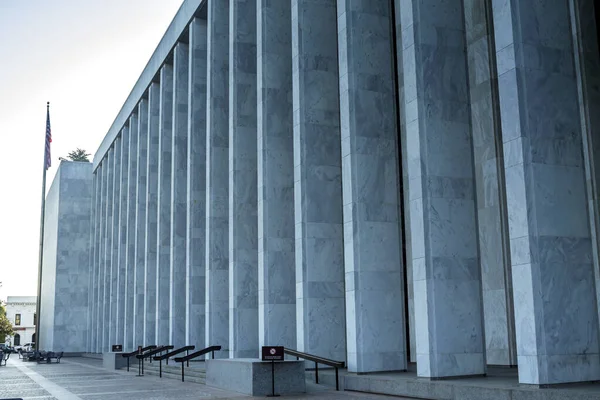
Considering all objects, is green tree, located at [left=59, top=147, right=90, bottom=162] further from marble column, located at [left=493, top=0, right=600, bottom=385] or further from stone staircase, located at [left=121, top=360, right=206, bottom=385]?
marble column, located at [left=493, top=0, right=600, bottom=385]

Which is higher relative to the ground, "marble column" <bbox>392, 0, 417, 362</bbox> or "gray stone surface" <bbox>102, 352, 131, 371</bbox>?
"marble column" <bbox>392, 0, 417, 362</bbox>

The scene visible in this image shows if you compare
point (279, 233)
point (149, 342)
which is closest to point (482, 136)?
point (279, 233)

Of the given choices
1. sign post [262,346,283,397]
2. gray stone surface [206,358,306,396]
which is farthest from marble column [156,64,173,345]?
sign post [262,346,283,397]

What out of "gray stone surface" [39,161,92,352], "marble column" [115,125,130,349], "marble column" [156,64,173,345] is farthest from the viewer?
"gray stone surface" [39,161,92,352]

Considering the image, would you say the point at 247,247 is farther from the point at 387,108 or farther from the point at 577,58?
the point at 577,58

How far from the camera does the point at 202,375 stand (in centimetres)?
2095

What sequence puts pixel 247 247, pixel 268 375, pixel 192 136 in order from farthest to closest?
pixel 192 136 < pixel 247 247 < pixel 268 375

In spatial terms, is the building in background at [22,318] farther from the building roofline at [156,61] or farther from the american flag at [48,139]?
the american flag at [48,139]

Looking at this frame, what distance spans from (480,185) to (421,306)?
634 centimetres

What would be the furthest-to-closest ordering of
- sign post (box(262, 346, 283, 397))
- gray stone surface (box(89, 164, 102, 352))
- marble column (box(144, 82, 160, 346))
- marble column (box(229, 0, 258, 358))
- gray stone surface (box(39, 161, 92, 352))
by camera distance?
gray stone surface (box(39, 161, 92, 352)) → gray stone surface (box(89, 164, 102, 352)) → marble column (box(144, 82, 160, 346)) → marble column (box(229, 0, 258, 358)) → sign post (box(262, 346, 283, 397))

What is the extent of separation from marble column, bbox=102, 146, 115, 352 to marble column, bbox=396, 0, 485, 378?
127 feet

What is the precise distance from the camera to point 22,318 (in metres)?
133

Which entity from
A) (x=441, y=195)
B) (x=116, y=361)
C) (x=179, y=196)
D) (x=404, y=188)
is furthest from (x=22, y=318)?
(x=441, y=195)

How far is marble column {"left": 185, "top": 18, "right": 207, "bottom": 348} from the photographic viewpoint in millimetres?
29109
